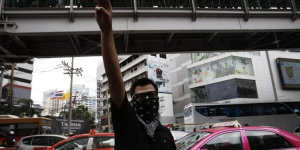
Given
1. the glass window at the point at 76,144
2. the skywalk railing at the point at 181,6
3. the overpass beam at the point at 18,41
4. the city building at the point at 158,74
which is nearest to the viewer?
the glass window at the point at 76,144

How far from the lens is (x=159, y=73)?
152 feet

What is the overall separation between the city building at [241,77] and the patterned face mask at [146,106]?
33.7m

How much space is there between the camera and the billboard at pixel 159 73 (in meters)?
44.9

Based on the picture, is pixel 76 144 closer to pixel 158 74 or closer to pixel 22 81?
pixel 158 74

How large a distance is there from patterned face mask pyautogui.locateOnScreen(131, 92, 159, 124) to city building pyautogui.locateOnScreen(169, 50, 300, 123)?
33.7 metres

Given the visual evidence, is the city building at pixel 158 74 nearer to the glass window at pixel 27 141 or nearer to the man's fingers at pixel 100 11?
the glass window at pixel 27 141

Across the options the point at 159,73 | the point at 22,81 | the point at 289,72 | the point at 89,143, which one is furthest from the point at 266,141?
the point at 22,81

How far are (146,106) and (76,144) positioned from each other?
537 cm

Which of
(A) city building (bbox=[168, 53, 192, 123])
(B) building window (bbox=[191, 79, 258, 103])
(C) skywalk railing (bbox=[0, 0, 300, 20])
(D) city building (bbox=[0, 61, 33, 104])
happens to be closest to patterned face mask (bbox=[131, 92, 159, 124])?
(C) skywalk railing (bbox=[0, 0, 300, 20])

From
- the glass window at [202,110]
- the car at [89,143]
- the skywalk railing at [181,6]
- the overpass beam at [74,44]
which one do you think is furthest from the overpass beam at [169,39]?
the glass window at [202,110]

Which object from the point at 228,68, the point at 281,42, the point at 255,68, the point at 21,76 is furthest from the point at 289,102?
the point at 21,76

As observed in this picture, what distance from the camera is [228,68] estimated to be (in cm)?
3500

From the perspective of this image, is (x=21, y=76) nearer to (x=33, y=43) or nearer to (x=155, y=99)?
(x=33, y=43)

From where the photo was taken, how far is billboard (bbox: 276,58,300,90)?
39.5 m
